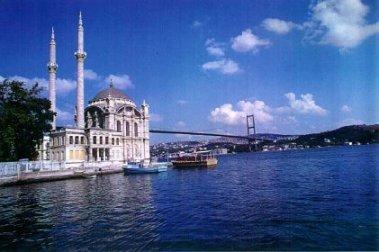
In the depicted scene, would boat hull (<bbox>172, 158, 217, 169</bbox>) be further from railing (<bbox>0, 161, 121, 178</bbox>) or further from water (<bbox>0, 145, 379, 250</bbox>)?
water (<bbox>0, 145, 379, 250</bbox>)

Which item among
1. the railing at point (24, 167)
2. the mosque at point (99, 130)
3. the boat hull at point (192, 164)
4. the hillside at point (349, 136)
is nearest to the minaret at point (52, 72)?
the mosque at point (99, 130)

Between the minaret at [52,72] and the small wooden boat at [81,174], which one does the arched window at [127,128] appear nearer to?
the minaret at [52,72]

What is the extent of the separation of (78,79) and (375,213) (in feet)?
A: 135

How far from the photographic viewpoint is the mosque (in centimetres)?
4600

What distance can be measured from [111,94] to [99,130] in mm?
11300

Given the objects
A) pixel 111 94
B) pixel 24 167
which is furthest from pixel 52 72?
pixel 24 167

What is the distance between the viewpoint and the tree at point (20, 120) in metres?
30.4

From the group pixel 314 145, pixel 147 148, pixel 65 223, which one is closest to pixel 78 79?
pixel 147 148

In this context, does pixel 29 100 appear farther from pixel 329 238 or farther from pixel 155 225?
pixel 329 238

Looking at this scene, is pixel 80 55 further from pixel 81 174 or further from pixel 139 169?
pixel 81 174

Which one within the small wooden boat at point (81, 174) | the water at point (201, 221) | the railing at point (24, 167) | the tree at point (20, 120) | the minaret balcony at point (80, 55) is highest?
the minaret balcony at point (80, 55)

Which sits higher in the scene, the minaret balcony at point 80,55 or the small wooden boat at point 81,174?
the minaret balcony at point 80,55

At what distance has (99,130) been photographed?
162 ft

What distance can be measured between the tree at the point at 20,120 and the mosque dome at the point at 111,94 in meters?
23.4
